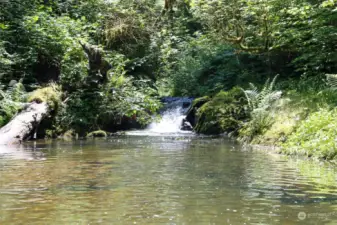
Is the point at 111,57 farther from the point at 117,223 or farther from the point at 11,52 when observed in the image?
the point at 117,223

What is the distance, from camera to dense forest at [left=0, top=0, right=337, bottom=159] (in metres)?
12.2

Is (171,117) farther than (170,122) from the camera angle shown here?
Yes

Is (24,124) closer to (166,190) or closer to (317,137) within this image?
(317,137)

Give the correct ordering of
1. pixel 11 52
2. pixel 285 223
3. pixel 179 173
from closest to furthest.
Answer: pixel 285 223, pixel 179 173, pixel 11 52

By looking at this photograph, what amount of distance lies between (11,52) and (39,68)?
117cm

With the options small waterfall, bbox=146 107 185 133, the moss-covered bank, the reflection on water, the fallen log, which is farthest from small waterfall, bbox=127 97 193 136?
the reflection on water

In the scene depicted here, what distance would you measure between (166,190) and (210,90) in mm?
17425

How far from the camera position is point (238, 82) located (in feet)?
68.7

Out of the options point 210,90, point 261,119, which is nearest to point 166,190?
point 261,119

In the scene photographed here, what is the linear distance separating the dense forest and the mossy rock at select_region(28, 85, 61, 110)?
4cm

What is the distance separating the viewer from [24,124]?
1248cm

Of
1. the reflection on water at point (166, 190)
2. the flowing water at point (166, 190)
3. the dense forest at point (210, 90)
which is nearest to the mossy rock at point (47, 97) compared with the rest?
the dense forest at point (210, 90)

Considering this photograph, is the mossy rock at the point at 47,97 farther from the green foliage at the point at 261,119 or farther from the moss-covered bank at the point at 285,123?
the green foliage at the point at 261,119

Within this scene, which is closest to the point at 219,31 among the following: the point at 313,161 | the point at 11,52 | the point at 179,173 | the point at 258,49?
the point at 258,49
